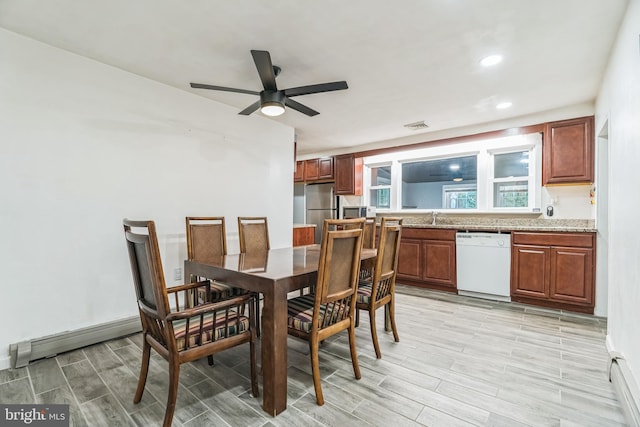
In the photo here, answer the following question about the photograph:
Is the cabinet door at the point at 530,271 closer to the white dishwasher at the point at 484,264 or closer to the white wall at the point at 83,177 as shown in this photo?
the white dishwasher at the point at 484,264

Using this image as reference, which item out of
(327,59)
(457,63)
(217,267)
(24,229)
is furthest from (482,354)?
(24,229)

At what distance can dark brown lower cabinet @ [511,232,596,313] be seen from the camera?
128 inches

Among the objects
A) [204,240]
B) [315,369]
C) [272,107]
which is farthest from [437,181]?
[315,369]

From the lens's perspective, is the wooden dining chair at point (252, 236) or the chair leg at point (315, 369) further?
the wooden dining chair at point (252, 236)

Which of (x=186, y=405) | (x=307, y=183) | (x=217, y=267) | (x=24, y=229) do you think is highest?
(x=307, y=183)

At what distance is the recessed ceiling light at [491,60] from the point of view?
246 centimetres

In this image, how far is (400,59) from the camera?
2512 millimetres

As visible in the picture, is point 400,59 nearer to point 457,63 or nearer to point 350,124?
point 457,63

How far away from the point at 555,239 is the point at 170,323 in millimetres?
3976

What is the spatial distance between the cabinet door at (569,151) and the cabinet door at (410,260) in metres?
1.82

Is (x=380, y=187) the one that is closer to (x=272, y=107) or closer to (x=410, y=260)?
(x=410, y=260)

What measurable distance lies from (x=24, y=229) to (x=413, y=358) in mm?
3083

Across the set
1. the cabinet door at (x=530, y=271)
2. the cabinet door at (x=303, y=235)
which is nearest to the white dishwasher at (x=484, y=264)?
the cabinet door at (x=530, y=271)

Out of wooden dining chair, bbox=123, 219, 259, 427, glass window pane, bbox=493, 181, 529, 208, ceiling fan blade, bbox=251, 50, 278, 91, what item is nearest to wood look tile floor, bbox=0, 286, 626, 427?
wooden dining chair, bbox=123, 219, 259, 427
